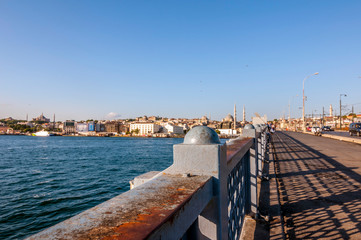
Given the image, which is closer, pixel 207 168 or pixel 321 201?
pixel 207 168

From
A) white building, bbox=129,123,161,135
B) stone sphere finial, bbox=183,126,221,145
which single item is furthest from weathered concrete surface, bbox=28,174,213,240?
white building, bbox=129,123,161,135

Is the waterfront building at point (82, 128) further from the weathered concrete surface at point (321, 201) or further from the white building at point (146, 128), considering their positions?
the weathered concrete surface at point (321, 201)

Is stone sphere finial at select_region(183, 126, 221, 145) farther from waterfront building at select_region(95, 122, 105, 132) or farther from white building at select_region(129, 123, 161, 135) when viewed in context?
waterfront building at select_region(95, 122, 105, 132)

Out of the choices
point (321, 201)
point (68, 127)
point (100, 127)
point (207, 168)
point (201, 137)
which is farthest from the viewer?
point (100, 127)

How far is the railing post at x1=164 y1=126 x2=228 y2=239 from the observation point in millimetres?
1556

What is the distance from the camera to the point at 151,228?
2.59 ft

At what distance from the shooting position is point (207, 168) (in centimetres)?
158

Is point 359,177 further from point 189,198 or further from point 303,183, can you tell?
point 189,198

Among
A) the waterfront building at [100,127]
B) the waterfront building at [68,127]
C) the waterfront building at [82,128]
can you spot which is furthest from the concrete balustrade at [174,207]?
the waterfront building at [68,127]

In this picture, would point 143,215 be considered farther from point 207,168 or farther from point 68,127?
point 68,127

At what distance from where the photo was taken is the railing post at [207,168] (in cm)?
156

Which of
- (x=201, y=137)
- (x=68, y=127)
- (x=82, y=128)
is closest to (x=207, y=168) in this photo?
(x=201, y=137)

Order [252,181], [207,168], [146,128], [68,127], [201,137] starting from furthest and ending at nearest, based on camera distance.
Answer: [68,127], [146,128], [252,181], [201,137], [207,168]

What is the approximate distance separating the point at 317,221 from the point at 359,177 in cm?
423
